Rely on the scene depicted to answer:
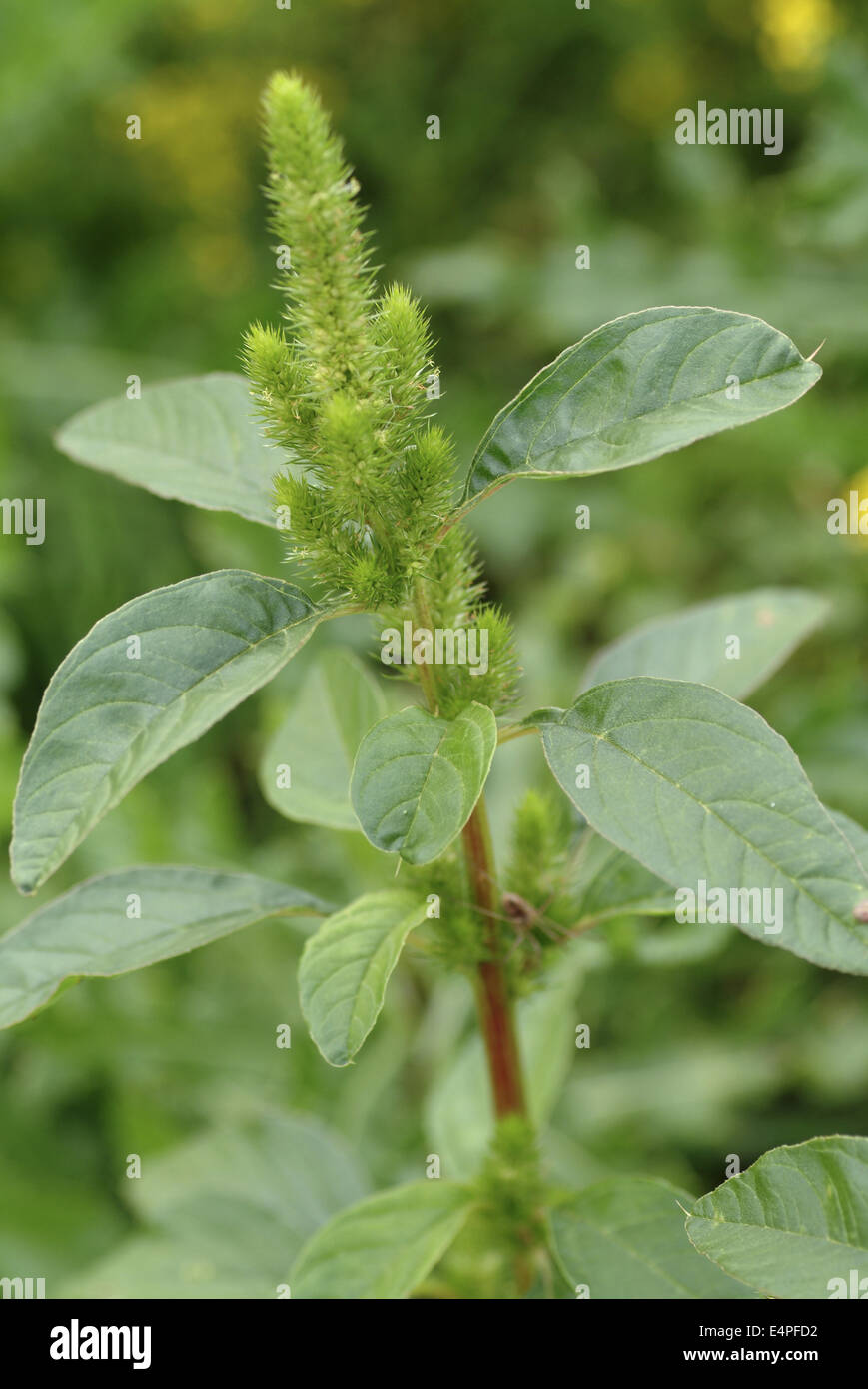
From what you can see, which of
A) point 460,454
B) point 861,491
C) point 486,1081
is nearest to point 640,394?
point 486,1081

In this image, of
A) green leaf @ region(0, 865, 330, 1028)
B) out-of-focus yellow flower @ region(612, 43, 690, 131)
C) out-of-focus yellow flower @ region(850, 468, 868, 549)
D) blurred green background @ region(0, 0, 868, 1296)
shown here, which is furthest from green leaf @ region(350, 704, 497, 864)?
out-of-focus yellow flower @ region(612, 43, 690, 131)

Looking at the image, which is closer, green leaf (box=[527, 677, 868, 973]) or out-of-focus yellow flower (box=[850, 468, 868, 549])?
green leaf (box=[527, 677, 868, 973])

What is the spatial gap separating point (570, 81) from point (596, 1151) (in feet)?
6.90

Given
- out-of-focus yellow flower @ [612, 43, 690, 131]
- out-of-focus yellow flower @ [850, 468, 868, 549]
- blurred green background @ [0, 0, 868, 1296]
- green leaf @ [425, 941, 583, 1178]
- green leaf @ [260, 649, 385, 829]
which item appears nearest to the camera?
green leaf @ [260, 649, 385, 829]

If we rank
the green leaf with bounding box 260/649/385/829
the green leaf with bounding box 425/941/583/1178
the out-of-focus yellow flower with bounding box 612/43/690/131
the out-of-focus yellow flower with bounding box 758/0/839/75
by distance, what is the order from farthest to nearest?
1. the out-of-focus yellow flower with bounding box 612/43/690/131
2. the out-of-focus yellow flower with bounding box 758/0/839/75
3. the green leaf with bounding box 425/941/583/1178
4. the green leaf with bounding box 260/649/385/829

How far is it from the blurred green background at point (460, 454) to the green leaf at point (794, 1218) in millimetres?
223

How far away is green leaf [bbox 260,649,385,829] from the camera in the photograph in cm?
71

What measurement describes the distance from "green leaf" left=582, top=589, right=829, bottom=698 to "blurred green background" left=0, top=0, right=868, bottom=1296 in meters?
0.18

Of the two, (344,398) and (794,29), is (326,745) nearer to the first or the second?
(344,398)

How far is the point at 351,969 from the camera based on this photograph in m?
0.52

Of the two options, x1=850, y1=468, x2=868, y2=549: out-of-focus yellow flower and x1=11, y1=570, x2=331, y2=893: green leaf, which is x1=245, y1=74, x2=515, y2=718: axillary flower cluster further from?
x1=850, y1=468, x2=868, y2=549: out-of-focus yellow flower

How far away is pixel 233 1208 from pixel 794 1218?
504 mm

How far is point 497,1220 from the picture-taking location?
68 cm

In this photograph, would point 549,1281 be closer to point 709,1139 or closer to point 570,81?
point 709,1139
